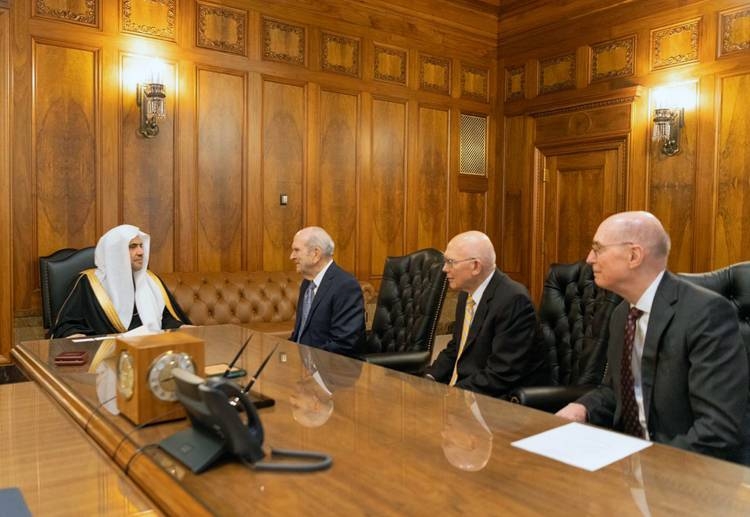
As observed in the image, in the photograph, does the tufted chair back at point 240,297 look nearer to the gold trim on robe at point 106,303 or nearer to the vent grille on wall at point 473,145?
the gold trim on robe at point 106,303

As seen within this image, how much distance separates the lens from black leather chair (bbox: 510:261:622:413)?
2.62 metres

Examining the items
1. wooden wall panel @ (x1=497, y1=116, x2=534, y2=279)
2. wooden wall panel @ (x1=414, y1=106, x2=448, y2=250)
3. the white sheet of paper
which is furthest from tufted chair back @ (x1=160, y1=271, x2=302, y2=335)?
the white sheet of paper

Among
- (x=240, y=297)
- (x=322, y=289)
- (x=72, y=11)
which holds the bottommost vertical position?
(x=240, y=297)

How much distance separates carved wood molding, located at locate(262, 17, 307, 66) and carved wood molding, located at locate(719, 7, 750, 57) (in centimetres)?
354

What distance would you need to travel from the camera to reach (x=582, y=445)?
1.46 meters

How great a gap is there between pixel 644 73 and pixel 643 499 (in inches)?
218

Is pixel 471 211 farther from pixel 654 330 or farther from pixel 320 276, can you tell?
pixel 654 330

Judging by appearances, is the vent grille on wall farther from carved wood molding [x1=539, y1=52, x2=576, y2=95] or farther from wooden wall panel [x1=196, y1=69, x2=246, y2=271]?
wooden wall panel [x1=196, y1=69, x2=246, y2=271]

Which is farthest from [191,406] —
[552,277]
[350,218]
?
[350,218]

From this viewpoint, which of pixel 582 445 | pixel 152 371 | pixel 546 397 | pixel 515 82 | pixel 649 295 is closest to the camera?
pixel 582 445

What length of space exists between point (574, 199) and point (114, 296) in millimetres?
4605

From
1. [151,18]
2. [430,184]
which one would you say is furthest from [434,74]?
[151,18]

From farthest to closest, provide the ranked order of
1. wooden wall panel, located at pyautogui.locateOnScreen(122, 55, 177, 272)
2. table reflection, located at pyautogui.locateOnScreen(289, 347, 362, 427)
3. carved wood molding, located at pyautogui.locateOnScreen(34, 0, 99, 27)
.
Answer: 1. wooden wall panel, located at pyautogui.locateOnScreen(122, 55, 177, 272)
2. carved wood molding, located at pyautogui.locateOnScreen(34, 0, 99, 27)
3. table reflection, located at pyautogui.locateOnScreen(289, 347, 362, 427)

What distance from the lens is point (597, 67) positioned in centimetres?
623
